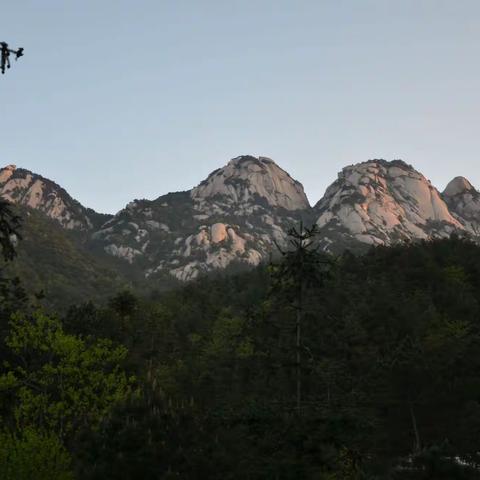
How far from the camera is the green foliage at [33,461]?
20.2m

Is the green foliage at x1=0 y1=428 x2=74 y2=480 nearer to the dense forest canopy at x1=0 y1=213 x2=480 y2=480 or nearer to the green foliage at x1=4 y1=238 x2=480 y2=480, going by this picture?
the dense forest canopy at x1=0 y1=213 x2=480 y2=480

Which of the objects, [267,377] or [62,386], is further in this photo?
[62,386]

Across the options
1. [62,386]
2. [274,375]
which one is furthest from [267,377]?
[62,386]

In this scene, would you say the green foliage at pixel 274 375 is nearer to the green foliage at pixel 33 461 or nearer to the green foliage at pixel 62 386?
the green foliage at pixel 62 386

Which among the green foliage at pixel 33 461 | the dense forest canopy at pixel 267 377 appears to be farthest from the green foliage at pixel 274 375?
the green foliage at pixel 33 461

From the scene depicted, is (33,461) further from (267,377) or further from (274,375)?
(274,375)

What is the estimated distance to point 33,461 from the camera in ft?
68.3

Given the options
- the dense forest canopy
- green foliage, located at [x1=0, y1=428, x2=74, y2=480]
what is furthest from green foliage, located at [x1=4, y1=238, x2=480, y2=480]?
green foliage, located at [x1=0, y1=428, x2=74, y2=480]

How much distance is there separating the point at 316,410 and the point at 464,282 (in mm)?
81927

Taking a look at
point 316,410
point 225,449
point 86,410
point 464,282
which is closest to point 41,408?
point 86,410

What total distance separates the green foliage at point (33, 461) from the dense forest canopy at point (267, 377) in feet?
0.20

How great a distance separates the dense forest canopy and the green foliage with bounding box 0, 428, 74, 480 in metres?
0.06

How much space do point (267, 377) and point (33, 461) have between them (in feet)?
36.1

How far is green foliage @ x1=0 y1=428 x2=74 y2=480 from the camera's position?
20.2 metres
